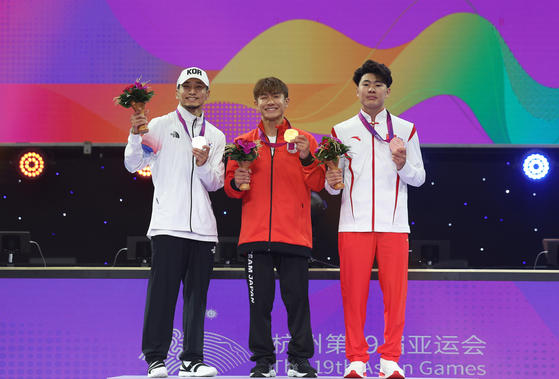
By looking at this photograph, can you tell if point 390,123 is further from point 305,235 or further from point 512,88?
point 512,88

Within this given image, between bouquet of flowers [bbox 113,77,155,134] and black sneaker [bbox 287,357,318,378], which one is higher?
bouquet of flowers [bbox 113,77,155,134]

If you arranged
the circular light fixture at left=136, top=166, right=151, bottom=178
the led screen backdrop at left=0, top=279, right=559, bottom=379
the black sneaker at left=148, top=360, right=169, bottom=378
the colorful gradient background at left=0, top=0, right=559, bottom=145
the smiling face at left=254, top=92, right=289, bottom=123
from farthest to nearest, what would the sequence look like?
the circular light fixture at left=136, top=166, right=151, bottom=178 → the colorful gradient background at left=0, top=0, right=559, bottom=145 → the led screen backdrop at left=0, top=279, right=559, bottom=379 → the smiling face at left=254, top=92, right=289, bottom=123 → the black sneaker at left=148, top=360, right=169, bottom=378

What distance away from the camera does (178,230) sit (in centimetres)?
334

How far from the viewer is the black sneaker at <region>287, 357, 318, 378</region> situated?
3209 mm

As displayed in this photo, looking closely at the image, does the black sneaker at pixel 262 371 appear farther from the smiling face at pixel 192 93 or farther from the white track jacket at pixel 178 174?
the smiling face at pixel 192 93

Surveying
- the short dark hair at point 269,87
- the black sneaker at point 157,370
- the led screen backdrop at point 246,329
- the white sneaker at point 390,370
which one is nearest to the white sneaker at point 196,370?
the black sneaker at point 157,370

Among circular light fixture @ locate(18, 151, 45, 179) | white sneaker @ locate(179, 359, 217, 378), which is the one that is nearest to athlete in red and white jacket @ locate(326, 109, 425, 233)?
white sneaker @ locate(179, 359, 217, 378)

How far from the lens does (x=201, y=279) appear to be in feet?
11.2

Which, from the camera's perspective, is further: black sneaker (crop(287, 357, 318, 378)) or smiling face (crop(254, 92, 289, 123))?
smiling face (crop(254, 92, 289, 123))

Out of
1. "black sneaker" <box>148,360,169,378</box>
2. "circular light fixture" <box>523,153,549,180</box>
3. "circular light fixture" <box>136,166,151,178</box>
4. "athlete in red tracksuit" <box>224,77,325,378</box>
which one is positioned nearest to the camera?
"black sneaker" <box>148,360,169,378</box>

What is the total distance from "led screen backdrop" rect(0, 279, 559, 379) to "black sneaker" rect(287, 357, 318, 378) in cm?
78

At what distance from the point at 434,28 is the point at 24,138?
14.1ft

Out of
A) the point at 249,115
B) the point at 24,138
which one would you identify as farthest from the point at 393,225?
the point at 24,138

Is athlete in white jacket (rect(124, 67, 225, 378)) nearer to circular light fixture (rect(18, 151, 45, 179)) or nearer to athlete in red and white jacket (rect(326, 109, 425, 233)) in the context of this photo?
athlete in red and white jacket (rect(326, 109, 425, 233))
